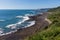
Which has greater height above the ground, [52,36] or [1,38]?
[52,36]

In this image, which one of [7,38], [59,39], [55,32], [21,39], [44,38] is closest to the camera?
[59,39]

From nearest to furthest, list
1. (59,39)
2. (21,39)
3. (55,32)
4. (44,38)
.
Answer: (59,39) < (44,38) < (55,32) < (21,39)

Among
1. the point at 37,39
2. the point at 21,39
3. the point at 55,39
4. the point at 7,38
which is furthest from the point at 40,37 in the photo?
the point at 7,38

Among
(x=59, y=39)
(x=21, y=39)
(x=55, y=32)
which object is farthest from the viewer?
(x=21, y=39)

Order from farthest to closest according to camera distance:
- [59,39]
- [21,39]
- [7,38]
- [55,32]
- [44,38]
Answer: [7,38], [21,39], [55,32], [44,38], [59,39]

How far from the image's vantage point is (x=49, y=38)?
26.5 metres

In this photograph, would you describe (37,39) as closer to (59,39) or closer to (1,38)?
(59,39)

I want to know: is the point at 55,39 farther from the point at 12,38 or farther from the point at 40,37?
the point at 12,38

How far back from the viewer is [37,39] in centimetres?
2697

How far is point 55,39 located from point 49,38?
119cm

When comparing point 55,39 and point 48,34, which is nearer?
point 55,39

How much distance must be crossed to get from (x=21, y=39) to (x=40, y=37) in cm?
1167

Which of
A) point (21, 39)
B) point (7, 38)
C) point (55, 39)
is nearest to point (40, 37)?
point (55, 39)

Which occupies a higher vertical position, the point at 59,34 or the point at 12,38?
the point at 59,34
